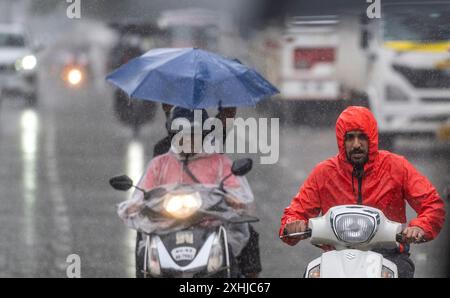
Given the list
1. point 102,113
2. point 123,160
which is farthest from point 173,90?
point 123,160

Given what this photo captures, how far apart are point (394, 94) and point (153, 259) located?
308 inches

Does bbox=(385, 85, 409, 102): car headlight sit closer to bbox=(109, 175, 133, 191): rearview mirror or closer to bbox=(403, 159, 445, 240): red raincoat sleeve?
bbox=(109, 175, 133, 191): rearview mirror

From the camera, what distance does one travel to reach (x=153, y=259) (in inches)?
283

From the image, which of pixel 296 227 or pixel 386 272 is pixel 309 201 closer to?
pixel 296 227

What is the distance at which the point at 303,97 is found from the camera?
13.0 meters

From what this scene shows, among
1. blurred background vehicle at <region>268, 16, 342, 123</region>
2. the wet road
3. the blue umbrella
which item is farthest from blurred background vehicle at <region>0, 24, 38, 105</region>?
the blue umbrella

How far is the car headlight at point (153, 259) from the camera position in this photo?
712cm

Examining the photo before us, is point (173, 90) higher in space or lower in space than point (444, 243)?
higher

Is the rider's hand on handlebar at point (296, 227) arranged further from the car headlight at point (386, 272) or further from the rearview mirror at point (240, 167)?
the rearview mirror at point (240, 167)

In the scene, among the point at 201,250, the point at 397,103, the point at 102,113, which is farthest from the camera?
the point at 397,103

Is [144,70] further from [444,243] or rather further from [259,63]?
[259,63]

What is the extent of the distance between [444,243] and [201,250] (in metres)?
3.71

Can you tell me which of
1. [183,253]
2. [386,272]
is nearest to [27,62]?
[183,253]

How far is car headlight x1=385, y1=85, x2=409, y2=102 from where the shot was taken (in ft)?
47.3
